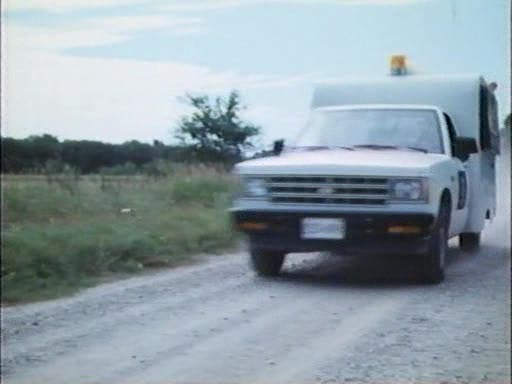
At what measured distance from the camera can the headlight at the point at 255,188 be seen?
165 cm

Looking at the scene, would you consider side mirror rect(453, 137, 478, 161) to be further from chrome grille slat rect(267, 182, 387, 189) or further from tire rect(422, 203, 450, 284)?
chrome grille slat rect(267, 182, 387, 189)

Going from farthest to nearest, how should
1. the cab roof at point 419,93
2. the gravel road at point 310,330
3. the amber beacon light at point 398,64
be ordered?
1. the gravel road at point 310,330
2. the cab roof at point 419,93
3. the amber beacon light at point 398,64

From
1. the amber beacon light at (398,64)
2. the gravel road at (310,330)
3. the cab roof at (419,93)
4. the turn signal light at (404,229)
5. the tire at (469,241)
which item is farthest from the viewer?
the gravel road at (310,330)

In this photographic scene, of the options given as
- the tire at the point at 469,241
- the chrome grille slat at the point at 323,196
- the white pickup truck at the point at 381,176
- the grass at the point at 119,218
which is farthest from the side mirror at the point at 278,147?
the tire at the point at 469,241

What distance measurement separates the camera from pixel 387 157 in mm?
1810

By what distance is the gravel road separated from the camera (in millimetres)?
1854

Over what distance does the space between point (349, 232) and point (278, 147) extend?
26cm

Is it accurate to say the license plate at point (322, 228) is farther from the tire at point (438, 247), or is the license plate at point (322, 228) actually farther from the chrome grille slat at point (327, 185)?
the tire at point (438, 247)

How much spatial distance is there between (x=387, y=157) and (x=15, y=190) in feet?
3.16

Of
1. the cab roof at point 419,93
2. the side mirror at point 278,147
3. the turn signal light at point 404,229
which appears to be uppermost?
the cab roof at point 419,93

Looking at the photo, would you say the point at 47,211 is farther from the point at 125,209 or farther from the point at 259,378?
the point at 259,378

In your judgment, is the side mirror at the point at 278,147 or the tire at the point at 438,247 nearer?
the side mirror at the point at 278,147

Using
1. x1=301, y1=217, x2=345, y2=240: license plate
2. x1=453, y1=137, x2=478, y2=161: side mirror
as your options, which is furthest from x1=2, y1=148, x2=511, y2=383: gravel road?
x1=453, y1=137, x2=478, y2=161: side mirror

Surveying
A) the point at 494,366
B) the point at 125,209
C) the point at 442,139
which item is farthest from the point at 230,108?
the point at 494,366
